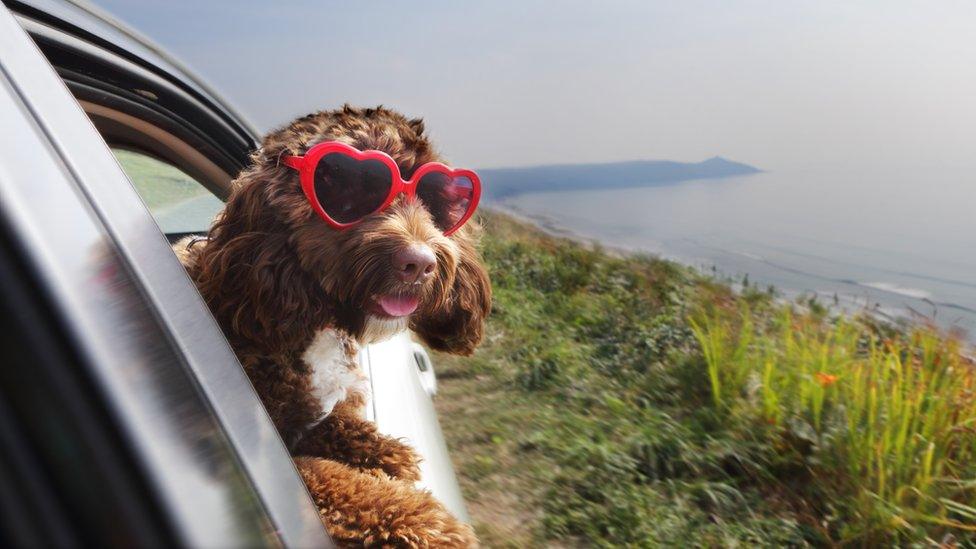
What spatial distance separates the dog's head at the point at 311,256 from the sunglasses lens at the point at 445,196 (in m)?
0.06

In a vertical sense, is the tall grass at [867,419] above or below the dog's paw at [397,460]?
below

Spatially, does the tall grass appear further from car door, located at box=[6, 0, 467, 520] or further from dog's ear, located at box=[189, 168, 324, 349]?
dog's ear, located at box=[189, 168, 324, 349]

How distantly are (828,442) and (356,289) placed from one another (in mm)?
2496

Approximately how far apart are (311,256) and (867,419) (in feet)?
8.81

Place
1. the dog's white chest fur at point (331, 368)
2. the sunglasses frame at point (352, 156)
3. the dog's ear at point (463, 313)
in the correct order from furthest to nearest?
the dog's ear at point (463, 313), the dog's white chest fur at point (331, 368), the sunglasses frame at point (352, 156)

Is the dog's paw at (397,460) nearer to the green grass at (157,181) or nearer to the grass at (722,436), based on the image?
the grass at (722,436)

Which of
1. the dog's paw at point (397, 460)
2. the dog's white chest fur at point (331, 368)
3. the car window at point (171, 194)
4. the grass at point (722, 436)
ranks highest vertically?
the car window at point (171, 194)

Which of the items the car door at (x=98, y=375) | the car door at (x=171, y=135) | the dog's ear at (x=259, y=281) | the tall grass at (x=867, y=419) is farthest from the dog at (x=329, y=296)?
the tall grass at (x=867, y=419)

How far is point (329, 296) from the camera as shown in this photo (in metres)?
1.41

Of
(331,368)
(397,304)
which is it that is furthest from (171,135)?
(397,304)

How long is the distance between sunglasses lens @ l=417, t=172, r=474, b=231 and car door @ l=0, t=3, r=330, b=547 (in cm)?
72

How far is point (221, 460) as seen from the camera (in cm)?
74

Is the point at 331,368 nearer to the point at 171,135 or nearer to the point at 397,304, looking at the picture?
the point at 397,304

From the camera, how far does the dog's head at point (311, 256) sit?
53.2 inches
